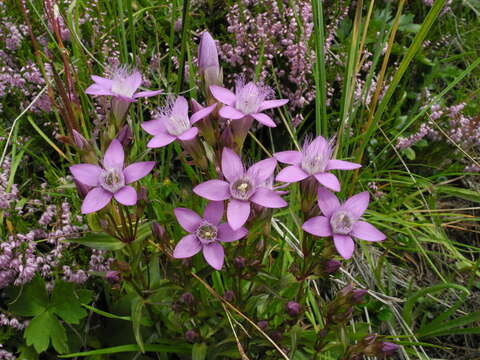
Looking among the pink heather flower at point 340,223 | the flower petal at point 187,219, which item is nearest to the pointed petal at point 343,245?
the pink heather flower at point 340,223

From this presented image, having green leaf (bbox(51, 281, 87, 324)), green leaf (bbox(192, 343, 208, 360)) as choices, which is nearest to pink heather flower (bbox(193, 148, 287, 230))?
green leaf (bbox(192, 343, 208, 360))

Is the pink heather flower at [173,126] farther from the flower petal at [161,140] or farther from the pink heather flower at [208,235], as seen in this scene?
the pink heather flower at [208,235]

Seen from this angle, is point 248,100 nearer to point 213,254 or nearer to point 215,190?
point 215,190

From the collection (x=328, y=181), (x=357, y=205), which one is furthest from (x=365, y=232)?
(x=328, y=181)

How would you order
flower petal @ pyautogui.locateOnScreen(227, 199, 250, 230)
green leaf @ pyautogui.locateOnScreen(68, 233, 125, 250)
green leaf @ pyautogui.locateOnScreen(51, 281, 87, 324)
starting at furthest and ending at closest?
green leaf @ pyautogui.locateOnScreen(51, 281, 87, 324)
green leaf @ pyautogui.locateOnScreen(68, 233, 125, 250)
flower petal @ pyautogui.locateOnScreen(227, 199, 250, 230)

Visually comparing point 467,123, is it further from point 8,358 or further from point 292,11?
point 8,358

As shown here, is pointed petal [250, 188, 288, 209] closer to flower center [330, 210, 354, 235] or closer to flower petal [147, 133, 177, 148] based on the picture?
flower center [330, 210, 354, 235]

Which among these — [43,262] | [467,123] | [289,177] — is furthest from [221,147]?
[467,123]
